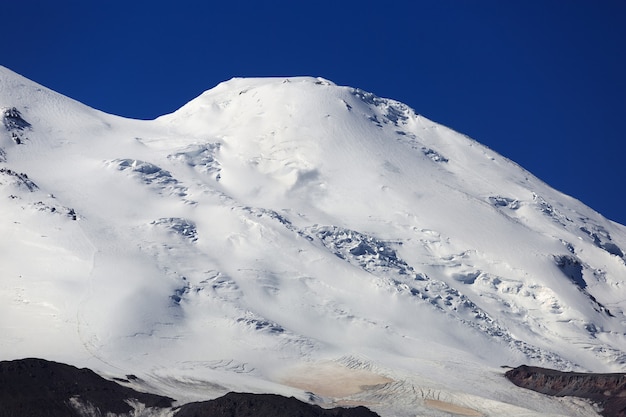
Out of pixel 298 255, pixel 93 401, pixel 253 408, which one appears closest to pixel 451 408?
pixel 253 408


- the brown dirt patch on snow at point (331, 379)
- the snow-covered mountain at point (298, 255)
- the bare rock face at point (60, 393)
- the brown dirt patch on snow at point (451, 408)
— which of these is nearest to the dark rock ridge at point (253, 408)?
the bare rock face at point (60, 393)

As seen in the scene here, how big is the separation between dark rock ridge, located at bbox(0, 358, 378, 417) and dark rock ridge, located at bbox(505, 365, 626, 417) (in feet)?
84.3

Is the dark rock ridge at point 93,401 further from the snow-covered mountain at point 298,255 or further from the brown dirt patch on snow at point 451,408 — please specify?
the brown dirt patch on snow at point 451,408

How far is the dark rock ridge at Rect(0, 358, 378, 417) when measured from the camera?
90.2 m

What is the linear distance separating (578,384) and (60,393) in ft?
178

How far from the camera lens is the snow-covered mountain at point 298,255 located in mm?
110688

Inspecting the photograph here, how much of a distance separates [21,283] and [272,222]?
36.2m

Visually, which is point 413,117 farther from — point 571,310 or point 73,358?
point 73,358

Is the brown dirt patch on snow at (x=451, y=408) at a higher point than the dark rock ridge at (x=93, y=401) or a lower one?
higher

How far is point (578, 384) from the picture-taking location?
113 metres

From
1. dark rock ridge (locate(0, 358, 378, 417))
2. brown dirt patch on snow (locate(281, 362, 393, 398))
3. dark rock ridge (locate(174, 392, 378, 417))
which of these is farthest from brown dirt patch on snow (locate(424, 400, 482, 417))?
dark rock ridge (locate(174, 392, 378, 417))

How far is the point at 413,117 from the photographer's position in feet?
616

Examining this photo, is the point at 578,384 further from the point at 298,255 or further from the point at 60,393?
the point at 60,393

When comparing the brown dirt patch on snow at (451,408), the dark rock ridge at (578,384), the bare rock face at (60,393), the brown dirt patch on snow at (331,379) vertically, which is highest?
the dark rock ridge at (578,384)
